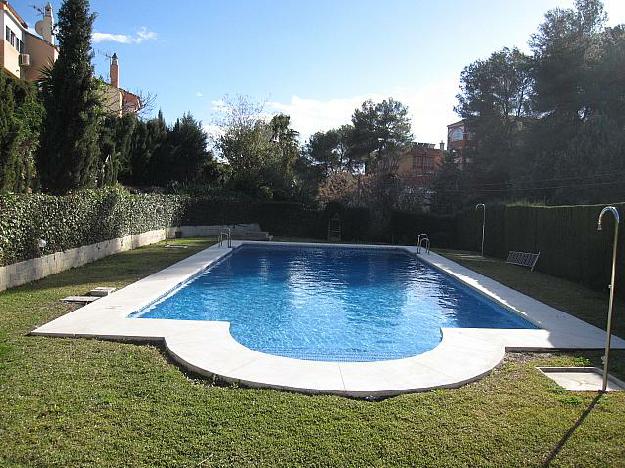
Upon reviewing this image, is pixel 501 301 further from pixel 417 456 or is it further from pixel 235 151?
pixel 235 151

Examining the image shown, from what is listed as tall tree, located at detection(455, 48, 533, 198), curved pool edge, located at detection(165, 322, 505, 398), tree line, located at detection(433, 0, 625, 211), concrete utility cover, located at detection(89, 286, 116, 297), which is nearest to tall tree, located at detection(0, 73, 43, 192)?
concrete utility cover, located at detection(89, 286, 116, 297)

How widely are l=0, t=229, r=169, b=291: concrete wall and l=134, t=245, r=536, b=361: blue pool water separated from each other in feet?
10.4

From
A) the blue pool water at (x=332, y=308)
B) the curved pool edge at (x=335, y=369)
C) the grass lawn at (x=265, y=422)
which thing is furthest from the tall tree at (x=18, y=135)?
the curved pool edge at (x=335, y=369)

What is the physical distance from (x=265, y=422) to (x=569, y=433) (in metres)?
2.80

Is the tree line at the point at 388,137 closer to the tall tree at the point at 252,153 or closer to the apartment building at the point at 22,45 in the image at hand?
the tall tree at the point at 252,153

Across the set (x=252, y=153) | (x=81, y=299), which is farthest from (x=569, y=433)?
(x=252, y=153)

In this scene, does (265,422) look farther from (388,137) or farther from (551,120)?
(388,137)

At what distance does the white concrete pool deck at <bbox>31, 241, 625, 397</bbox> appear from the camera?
562 centimetres

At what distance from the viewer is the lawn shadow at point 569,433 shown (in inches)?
158

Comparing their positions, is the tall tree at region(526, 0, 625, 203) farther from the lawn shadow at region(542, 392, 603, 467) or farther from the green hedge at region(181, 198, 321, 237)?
the lawn shadow at region(542, 392, 603, 467)

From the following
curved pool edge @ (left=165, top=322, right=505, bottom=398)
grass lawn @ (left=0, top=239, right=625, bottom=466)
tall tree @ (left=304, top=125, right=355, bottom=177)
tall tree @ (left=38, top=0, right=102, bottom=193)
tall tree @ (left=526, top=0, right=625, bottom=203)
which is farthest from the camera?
tall tree @ (left=304, top=125, right=355, bottom=177)

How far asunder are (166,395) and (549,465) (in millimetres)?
3590

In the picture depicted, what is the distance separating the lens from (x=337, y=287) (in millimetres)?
14789

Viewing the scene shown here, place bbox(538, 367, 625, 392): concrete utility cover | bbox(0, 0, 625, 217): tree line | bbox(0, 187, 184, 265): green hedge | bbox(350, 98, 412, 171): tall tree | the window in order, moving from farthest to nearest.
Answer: the window
bbox(350, 98, 412, 171): tall tree
bbox(0, 0, 625, 217): tree line
bbox(0, 187, 184, 265): green hedge
bbox(538, 367, 625, 392): concrete utility cover
